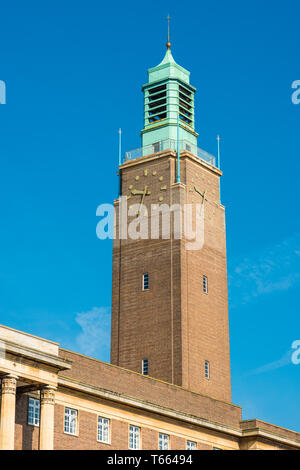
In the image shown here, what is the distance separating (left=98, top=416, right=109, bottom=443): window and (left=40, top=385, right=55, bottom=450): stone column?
664cm

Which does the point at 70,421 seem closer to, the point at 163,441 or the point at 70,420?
the point at 70,420

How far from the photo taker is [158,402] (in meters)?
70.1

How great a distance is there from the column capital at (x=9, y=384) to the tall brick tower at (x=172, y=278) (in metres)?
25.6

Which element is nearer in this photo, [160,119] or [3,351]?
[3,351]

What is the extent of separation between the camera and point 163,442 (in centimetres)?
6819

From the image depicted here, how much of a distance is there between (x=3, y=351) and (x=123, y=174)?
38.5 metres

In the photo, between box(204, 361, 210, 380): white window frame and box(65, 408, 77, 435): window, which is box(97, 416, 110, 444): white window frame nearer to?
box(65, 408, 77, 435): window

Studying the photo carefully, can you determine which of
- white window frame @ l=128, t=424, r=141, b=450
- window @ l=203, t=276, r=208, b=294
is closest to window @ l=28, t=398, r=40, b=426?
white window frame @ l=128, t=424, r=141, b=450

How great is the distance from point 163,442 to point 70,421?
32.3 feet

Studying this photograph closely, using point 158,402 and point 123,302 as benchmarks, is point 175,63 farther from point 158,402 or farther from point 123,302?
point 158,402

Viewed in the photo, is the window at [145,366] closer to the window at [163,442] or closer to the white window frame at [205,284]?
the white window frame at [205,284]
